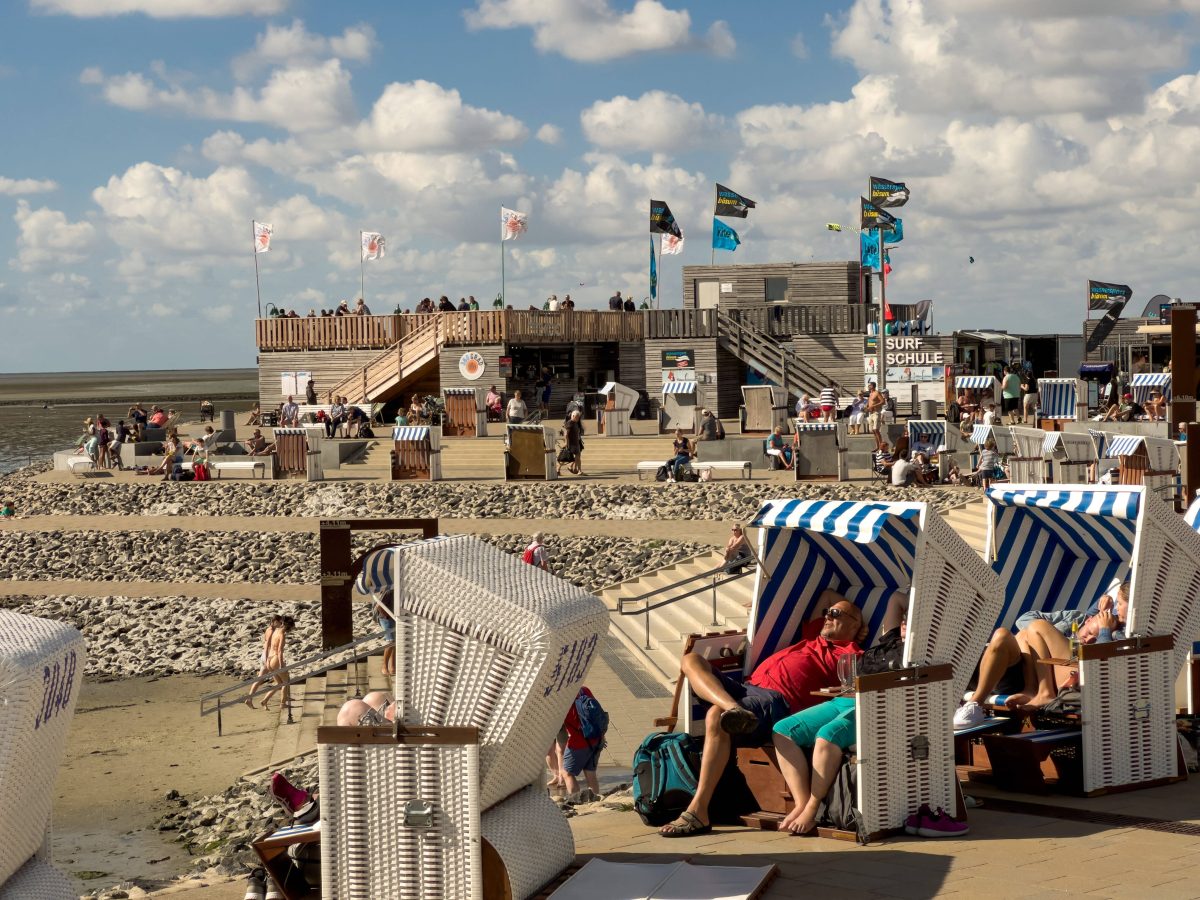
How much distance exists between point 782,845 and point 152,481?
2787 centimetres

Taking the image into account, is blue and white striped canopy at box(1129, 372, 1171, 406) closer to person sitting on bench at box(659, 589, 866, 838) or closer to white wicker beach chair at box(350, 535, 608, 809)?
person sitting on bench at box(659, 589, 866, 838)

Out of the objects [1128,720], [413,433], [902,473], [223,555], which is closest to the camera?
[1128,720]

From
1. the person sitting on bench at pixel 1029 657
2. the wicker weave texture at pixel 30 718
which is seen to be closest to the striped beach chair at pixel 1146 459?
the person sitting on bench at pixel 1029 657

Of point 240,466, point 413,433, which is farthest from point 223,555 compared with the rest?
point 240,466

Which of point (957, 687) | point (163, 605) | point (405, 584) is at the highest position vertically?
point (405, 584)

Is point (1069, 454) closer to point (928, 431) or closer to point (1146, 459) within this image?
point (1146, 459)

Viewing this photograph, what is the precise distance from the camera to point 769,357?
1667 inches

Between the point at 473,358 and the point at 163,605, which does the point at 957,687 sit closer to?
the point at 163,605

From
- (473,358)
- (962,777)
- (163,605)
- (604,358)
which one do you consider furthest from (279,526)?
(962,777)

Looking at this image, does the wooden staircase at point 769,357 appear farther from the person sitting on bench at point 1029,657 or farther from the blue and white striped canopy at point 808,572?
the blue and white striped canopy at point 808,572

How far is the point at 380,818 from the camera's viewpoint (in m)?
6.21

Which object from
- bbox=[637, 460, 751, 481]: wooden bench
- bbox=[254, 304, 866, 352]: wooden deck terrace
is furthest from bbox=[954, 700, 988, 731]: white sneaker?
bbox=[254, 304, 866, 352]: wooden deck terrace

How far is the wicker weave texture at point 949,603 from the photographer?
7.62 m

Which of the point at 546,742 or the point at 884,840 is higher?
the point at 546,742
